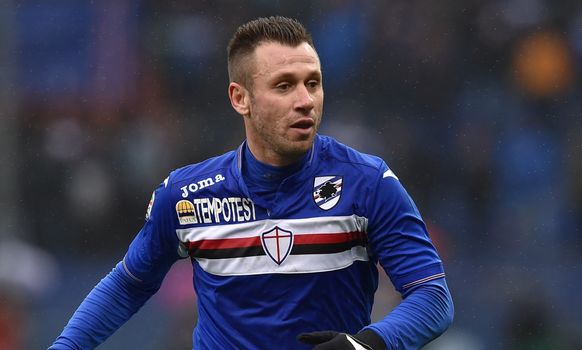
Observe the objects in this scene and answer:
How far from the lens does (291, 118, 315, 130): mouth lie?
11.8 ft

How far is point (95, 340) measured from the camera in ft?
13.1

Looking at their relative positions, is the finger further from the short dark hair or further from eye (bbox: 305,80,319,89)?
the short dark hair

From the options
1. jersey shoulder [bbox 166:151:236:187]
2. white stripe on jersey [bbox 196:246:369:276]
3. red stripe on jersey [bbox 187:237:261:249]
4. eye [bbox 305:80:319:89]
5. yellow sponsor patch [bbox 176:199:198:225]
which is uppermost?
eye [bbox 305:80:319:89]

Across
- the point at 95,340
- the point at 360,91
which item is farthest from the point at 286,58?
the point at 360,91

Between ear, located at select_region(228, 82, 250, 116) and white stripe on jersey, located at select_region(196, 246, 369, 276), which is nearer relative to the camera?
white stripe on jersey, located at select_region(196, 246, 369, 276)

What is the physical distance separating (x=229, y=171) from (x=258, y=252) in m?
0.34

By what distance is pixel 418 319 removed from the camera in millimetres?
3342

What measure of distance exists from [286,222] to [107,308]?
793 mm

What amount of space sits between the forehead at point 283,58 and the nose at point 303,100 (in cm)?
8

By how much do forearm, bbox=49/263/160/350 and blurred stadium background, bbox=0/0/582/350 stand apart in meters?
3.84

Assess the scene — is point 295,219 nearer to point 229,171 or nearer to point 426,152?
point 229,171

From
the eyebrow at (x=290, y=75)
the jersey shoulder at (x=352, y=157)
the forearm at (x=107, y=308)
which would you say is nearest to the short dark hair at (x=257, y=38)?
the eyebrow at (x=290, y=75)

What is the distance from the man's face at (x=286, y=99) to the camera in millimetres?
3596

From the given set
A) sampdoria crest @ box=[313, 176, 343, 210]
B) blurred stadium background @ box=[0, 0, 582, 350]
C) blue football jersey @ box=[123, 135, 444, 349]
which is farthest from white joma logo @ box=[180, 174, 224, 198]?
blurred stadium background @ box=[0, 0, 582, 350]
